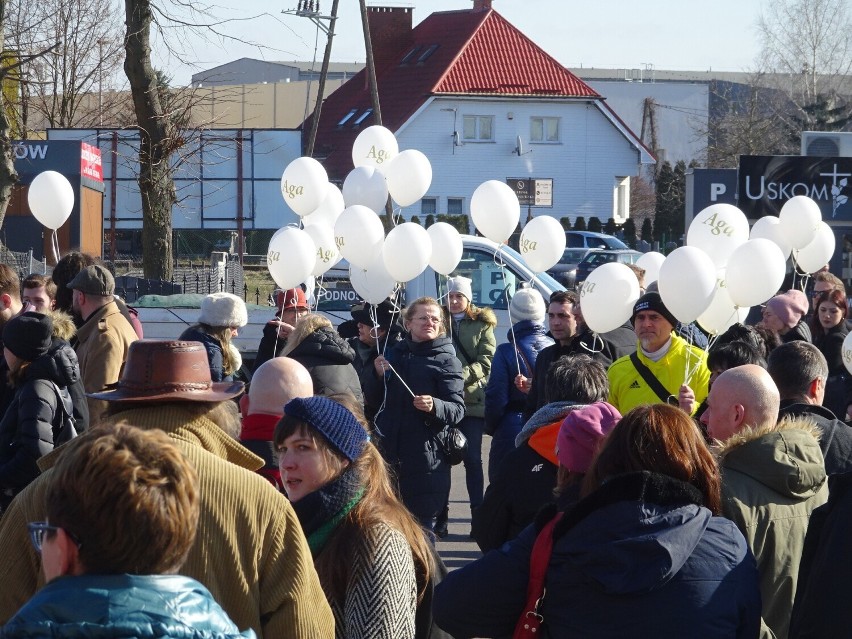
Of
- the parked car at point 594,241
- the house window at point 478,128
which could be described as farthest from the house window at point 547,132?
the parked car at point 594,241

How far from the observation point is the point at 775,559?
3.87m

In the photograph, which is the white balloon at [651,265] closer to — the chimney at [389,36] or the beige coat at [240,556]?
the beige coat at [240,556]

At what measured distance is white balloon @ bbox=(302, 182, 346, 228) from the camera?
A: 380 inches

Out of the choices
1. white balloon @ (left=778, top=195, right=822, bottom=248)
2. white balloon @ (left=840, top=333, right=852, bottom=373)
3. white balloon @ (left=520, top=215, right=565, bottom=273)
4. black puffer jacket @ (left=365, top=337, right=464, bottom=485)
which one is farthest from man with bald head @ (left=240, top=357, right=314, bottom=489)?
white balloon @ (left=778, top=195, right=822, bottom=248)

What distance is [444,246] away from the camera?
916cm

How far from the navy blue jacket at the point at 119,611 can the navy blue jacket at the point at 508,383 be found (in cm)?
566

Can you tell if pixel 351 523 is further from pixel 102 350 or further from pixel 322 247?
pixel 322 247

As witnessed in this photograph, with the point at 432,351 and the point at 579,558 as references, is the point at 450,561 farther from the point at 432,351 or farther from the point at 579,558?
the point at 579,558

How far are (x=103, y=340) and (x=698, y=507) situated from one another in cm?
441

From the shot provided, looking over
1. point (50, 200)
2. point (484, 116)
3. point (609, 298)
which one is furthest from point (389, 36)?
point (609, 298)

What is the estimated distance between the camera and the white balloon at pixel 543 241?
9109mm

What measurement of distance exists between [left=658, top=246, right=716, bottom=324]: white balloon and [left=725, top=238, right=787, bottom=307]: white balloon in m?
0.29

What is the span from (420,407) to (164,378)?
12.6ft

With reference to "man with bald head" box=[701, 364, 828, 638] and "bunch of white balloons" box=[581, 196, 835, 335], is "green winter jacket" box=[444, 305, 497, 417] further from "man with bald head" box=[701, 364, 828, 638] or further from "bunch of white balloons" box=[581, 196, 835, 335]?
"man with bald head" box=[701, 364, 828, 638]
